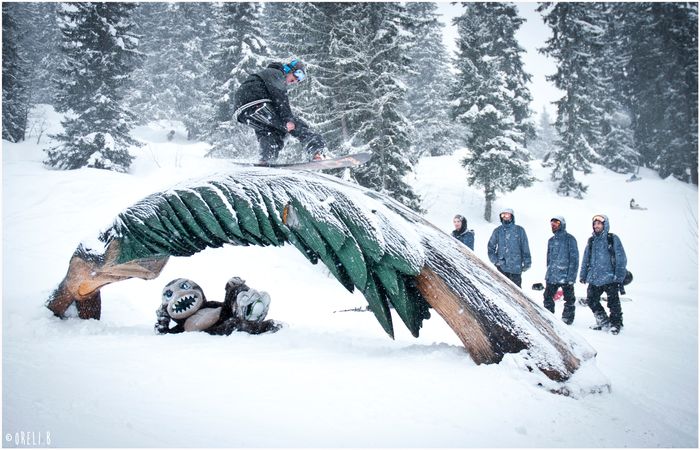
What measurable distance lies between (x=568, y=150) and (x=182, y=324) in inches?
984

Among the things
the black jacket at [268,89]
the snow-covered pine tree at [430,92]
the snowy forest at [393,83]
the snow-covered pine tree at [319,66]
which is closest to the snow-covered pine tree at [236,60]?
the snowy forest at [393,83]

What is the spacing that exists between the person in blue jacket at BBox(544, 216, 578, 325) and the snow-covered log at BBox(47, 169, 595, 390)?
402cm

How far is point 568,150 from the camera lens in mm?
21953

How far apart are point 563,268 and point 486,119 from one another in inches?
504

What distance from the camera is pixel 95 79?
18.0 meters

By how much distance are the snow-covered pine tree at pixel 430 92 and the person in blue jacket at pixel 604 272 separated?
23.2 metres

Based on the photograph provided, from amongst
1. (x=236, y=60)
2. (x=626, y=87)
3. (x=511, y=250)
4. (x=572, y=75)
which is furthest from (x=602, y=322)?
(x=626, y=87)

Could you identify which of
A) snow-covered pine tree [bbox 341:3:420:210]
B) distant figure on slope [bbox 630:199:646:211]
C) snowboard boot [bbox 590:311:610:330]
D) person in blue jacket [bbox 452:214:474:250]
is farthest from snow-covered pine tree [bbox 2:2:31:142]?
distant figure on slope [bbox 630:199:646:211]

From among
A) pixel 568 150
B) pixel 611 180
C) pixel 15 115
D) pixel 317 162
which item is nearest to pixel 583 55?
pixel 568 150

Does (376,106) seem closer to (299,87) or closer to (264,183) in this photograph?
(299,87)

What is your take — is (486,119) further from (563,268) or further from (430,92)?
(430,92)

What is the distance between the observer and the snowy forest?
36.3ft

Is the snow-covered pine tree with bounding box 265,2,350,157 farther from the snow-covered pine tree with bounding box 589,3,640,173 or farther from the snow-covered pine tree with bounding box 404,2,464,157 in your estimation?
the snow-covered pine tree with bounding box 589,3,640,173

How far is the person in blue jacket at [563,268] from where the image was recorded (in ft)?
18.3
